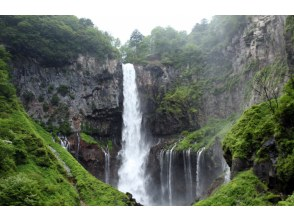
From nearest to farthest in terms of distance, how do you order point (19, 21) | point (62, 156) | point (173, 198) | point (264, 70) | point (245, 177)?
point (245, 177) < point (62, 156) < point (264, 70) < point (173, 198) < point (19, 21)

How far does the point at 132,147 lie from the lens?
42094 mm

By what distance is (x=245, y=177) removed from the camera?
60.8 ft

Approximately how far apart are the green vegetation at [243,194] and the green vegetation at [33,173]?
30.9ft

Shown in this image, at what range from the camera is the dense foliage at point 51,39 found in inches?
1485

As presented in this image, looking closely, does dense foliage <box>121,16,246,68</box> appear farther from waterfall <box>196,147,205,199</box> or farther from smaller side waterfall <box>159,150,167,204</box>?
waterfall <box>196,147,205,199</box>

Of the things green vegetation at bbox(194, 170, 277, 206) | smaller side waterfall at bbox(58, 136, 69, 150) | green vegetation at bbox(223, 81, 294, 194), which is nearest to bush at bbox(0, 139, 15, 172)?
green vegetation at bbox(194, 170, 277, 206)

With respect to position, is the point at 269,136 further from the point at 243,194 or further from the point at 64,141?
the point at 64,141

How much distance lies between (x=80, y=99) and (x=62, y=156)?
37.5ft

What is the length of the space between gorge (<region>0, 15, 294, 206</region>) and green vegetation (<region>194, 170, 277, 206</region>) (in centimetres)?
817

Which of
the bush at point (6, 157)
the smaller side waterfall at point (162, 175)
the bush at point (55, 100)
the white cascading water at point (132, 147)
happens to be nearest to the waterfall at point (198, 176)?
the smaller side waterfall at point (162, 175)

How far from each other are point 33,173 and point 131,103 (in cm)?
2262

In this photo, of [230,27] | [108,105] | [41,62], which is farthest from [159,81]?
[41,62]

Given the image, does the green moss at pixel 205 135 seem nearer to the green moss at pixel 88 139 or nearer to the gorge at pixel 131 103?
the gorge at pixel 131 103

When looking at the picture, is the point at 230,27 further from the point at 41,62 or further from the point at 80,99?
the point at 41,62
